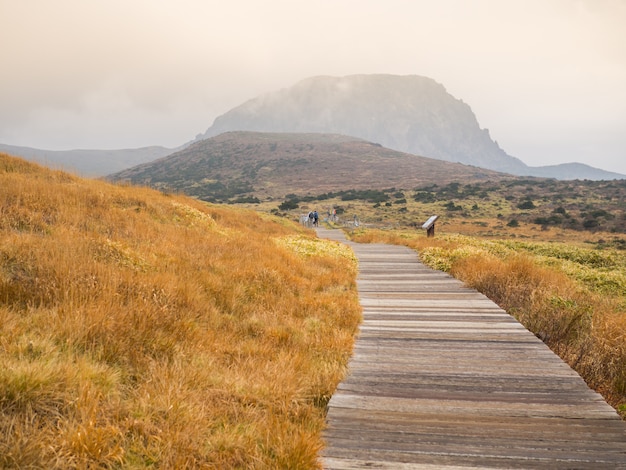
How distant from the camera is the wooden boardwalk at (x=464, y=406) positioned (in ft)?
8.03

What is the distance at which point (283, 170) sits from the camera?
123750 millimetres

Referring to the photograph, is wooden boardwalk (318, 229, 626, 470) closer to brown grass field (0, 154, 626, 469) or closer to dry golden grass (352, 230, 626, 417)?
brown grass field (0, 154, 626, 469)

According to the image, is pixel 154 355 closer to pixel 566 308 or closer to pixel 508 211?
pixel 566 308

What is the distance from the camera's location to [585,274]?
11.3 meters

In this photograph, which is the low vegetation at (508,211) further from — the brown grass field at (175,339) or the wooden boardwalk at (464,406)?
the wooden boardwalk at (464,406)

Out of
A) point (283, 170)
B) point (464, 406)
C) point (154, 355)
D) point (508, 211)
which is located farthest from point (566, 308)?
point (283, 170)

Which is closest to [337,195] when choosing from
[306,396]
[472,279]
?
[472,279]

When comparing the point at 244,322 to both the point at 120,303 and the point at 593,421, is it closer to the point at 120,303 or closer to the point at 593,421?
the point at 120,303

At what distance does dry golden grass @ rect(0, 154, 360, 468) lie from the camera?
7.48ft

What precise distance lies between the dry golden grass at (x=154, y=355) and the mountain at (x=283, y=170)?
75.2m

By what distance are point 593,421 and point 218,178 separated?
12204 centimetres

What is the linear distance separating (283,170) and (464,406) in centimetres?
12343

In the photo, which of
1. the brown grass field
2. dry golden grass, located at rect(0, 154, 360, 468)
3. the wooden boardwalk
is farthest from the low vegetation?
dry golden grass, located at rect(0, 154, 360, 468)

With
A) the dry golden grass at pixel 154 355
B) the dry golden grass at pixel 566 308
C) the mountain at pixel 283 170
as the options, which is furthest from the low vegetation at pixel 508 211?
the mountain at pixel 283 170
